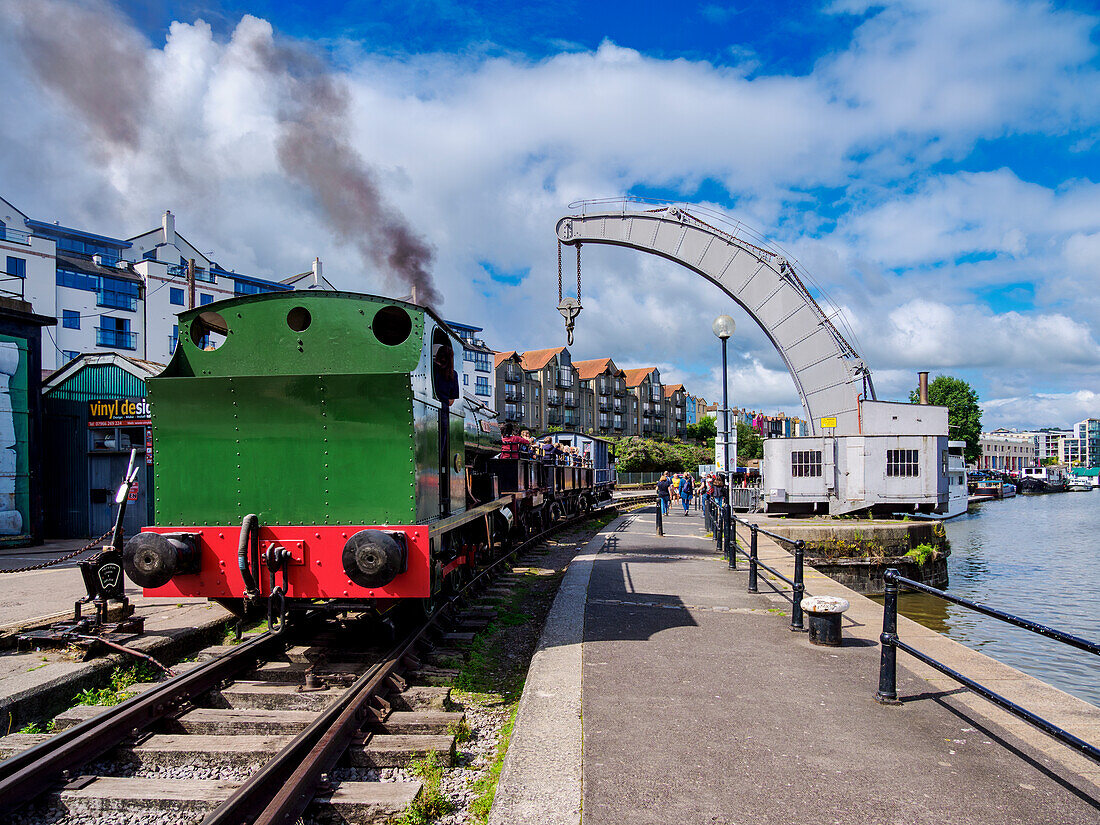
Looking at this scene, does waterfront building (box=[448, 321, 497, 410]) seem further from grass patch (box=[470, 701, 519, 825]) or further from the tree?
grass patch (box=[470, 701, 519, 825])

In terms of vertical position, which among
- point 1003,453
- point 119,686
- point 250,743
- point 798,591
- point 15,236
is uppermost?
point 15,236

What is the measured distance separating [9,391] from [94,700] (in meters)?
12.9

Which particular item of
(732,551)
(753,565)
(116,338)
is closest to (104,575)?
(753,565)

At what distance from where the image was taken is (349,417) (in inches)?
216

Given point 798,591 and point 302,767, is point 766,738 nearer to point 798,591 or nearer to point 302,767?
point 302,767

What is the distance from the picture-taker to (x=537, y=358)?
71250 mm

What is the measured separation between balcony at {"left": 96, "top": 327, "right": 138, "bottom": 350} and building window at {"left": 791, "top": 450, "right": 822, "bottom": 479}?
122ft

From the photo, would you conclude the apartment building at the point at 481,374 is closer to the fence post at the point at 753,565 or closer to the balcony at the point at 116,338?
the balcony at the point at 116,338

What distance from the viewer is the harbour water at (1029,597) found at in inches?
426

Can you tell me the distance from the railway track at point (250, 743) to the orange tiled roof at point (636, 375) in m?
80.3

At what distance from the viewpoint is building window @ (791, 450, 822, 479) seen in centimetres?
1981

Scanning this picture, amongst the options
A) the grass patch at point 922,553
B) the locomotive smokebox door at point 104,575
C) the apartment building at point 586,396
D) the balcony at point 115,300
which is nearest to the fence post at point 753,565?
the locomotive smokebox door at point 104,575

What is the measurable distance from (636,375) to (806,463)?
6702cm

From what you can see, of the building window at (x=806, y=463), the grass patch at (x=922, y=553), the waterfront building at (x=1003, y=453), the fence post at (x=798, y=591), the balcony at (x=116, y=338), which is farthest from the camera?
the waterfront building at (x=1003, y=453)
